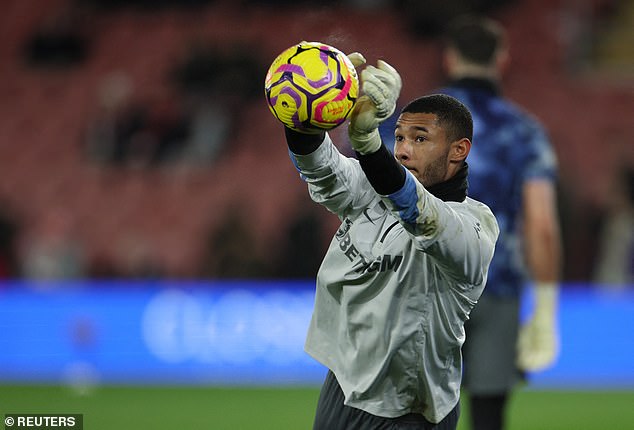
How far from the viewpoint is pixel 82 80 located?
693 inches

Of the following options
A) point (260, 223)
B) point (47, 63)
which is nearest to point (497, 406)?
point (260, 223)

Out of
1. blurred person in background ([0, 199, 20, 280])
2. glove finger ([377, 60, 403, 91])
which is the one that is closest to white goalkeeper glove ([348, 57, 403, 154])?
glove finger ([377, 60, 403, 91])

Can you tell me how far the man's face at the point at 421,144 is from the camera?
3.66 meters

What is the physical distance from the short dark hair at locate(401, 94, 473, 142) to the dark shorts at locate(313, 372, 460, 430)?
2.97 feet

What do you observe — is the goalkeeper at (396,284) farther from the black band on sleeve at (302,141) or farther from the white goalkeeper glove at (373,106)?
the white goalkeeper glove at (373,106)

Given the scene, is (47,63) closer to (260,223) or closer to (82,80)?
(82,80)

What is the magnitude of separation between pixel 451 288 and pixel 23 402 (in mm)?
6300

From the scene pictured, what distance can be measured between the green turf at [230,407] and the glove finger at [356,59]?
4.64m

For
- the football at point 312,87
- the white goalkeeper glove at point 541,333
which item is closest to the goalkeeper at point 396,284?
the football at point 312,87

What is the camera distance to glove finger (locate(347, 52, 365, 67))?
3557 mm

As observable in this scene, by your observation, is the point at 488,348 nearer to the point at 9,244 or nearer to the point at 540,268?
the point at 540,268

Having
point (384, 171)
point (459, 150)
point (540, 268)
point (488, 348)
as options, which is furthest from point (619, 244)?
point (384, 171)

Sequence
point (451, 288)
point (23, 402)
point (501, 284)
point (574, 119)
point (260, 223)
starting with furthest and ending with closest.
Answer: point (574, 119), point (260, 223), point (23, 402), point (501, 284), point (451, 288)

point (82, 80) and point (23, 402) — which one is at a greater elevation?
point (82, 80)
